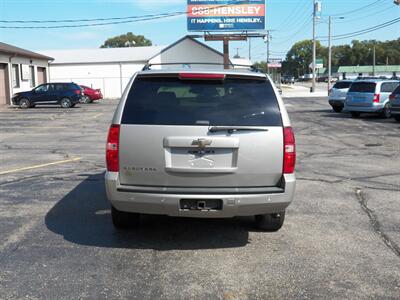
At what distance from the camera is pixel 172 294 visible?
13.4 ft

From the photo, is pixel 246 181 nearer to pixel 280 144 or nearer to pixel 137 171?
pixel 280 144

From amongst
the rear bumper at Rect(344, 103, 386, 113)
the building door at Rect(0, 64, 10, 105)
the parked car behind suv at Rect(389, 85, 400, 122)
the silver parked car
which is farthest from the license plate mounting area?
the building door at Rect(0, 64, 10, 105)

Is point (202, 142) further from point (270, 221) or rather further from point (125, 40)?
point (125, 40)

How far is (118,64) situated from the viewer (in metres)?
51.5

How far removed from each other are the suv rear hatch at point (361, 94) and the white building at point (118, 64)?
1190 inches

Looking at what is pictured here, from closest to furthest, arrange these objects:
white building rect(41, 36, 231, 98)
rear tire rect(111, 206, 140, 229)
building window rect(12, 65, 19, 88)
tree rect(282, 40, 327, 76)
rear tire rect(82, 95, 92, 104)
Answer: rear tire rect(111, 206, 140, 229), building window rect(12, 65, 19, 88), rear tire rect(82, 95, 92, 104), white building rect(41, 36, 231, 98), tree rect(282, 40, 327, 76)

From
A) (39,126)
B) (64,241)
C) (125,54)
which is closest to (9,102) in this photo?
(39,126)

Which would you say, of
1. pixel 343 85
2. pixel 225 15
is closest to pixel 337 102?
pixel 343 85

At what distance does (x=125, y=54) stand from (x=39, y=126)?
36305 millimetres

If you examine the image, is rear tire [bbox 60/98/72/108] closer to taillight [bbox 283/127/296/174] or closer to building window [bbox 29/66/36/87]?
building window [bbox 29/66/36/87]

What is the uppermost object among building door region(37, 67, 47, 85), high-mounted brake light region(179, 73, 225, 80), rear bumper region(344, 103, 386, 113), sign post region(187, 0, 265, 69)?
sign post region(187, 0, 265, 69)

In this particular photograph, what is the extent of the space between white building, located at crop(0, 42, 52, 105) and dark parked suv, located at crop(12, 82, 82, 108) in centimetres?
240

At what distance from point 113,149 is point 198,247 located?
135cm

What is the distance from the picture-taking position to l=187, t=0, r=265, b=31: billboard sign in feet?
158
